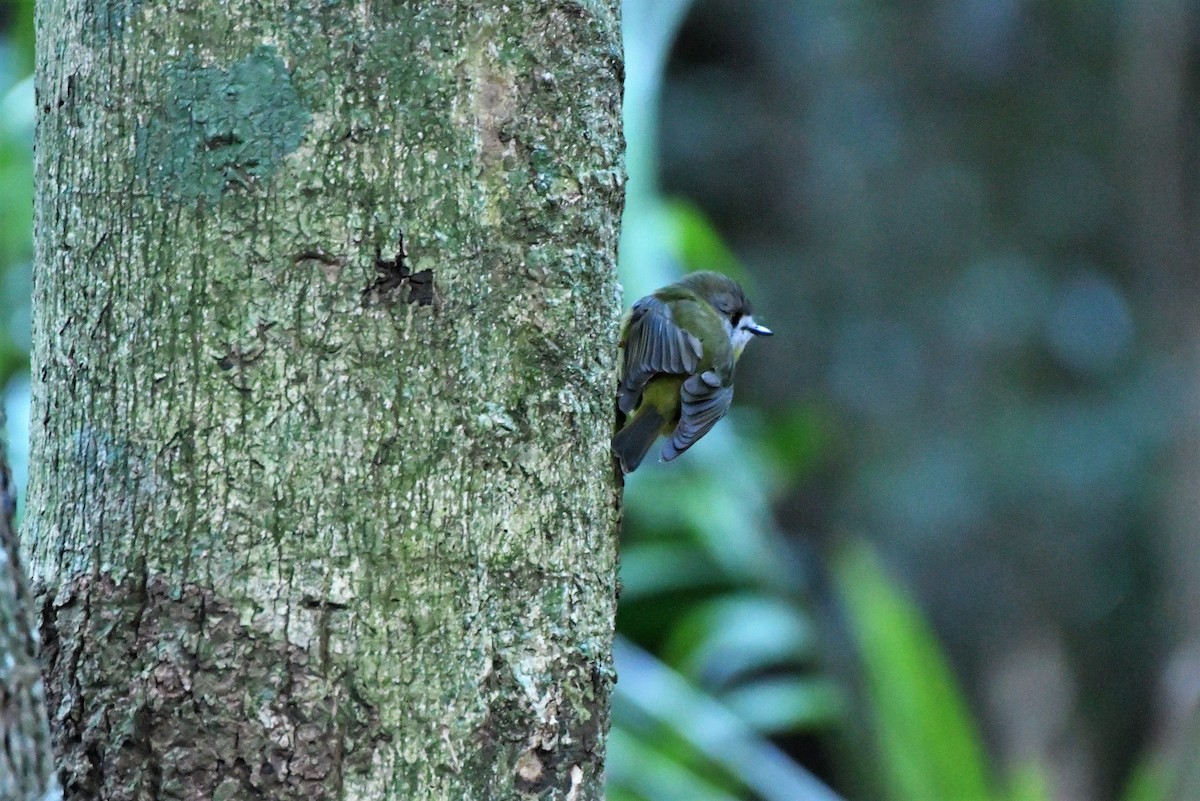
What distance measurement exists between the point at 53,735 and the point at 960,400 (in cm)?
678

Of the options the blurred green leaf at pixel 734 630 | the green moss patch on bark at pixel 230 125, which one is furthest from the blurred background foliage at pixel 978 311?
the green moss patch on bark at pixel 230 125

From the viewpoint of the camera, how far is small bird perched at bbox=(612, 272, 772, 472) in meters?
2.86

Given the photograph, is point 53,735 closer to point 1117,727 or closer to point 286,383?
point 286,383

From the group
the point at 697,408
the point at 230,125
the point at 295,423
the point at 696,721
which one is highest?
the point at 230,125

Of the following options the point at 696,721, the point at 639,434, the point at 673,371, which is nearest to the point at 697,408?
the point at 673,371

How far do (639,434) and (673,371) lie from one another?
0.99ft

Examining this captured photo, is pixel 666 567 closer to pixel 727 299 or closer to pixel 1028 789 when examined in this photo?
pixel 1028 789

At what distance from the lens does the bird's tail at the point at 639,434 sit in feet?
7.38

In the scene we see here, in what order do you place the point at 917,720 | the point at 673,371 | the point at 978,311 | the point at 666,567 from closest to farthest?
the point at 673,371, the point at 917,720, the point at 666,567, the point at 978,311

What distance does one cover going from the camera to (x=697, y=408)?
2984 mm

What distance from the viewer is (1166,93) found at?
6.88m

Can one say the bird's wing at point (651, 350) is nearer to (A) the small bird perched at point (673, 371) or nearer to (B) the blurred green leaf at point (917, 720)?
(A) the small bird perched at point (673, 371)

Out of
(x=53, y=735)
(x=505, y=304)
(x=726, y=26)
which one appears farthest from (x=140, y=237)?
(x=726, y=26)

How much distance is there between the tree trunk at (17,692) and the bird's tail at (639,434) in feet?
3.41
